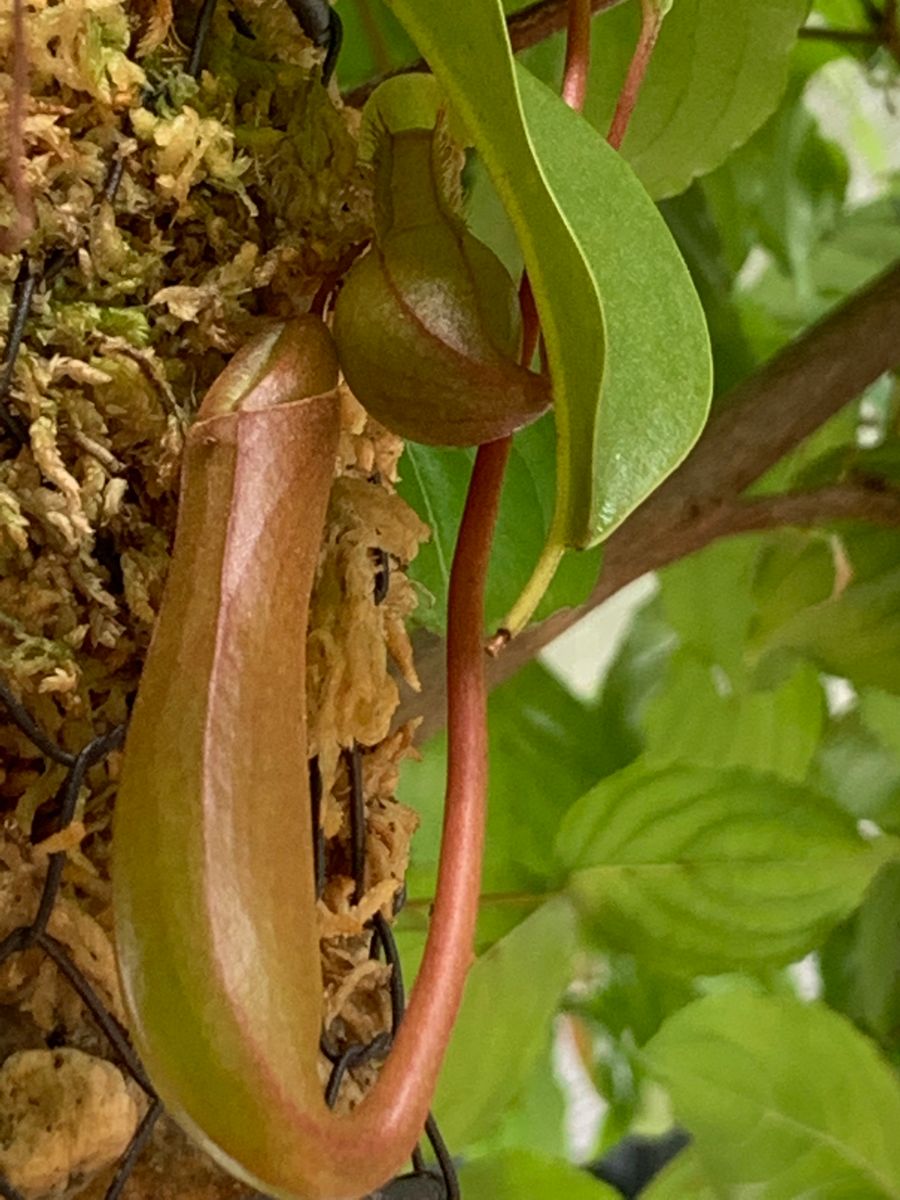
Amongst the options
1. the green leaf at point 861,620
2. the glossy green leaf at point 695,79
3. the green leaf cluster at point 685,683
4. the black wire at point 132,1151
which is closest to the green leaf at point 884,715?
→ the green leaf cluster at point 685,683

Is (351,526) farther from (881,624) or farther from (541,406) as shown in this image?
(881,624)

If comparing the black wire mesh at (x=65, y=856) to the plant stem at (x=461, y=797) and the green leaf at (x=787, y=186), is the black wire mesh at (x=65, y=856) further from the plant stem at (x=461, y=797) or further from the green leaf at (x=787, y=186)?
the green leaf at (x=787, y=186)

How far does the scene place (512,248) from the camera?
535mm

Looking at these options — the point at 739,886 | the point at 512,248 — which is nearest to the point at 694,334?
the point at 512,248

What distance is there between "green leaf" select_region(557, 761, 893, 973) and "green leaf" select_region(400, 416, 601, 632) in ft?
0.64

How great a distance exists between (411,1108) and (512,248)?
0.38 meters

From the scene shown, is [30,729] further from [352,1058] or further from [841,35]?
[841,35]

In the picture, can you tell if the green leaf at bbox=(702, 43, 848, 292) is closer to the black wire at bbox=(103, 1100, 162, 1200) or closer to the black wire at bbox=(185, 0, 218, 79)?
the black wire at bbox=(185, 0, 218, 79)

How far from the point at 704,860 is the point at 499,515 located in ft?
→ 0.83

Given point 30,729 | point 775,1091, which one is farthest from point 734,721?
point 30,729

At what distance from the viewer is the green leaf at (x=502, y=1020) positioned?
0.63 meters

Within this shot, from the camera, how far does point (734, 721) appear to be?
88cm

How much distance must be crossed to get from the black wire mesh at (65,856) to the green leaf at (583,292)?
105mm

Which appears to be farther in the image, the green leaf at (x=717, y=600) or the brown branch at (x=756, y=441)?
the green leaf at (x=717, y=600)
